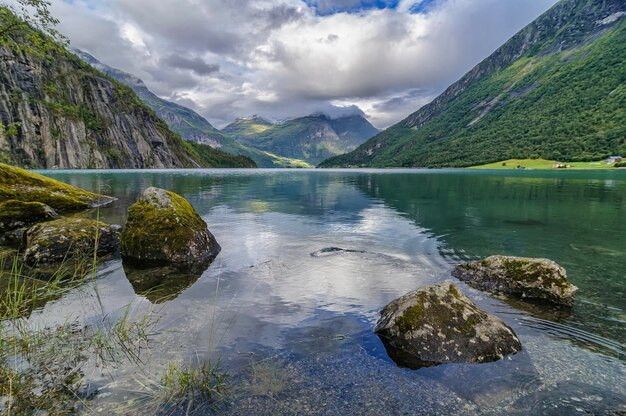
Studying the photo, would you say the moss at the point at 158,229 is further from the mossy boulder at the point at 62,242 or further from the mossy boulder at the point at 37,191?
the mossy boulder at the point at 37,191

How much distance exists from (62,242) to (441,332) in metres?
15.6

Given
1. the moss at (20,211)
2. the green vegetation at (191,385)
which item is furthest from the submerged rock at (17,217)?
the green vegetation at (191,385)

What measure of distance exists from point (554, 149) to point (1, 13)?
24949 centimetres

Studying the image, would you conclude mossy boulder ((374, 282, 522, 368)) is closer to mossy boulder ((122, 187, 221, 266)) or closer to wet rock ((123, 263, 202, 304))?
wet rock ((123, 263, 202, 304))

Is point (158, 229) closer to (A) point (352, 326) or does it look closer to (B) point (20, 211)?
(A) point (352, 326)

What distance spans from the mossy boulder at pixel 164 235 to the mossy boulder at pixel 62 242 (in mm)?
1405

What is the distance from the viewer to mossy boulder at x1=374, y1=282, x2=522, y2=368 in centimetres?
728

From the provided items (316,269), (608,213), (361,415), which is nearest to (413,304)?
(361,415)

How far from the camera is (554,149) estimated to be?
199125 millimetres

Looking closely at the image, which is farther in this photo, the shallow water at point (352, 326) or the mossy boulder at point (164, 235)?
the mossy boulder at point (164, 235)

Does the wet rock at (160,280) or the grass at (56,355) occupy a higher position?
the grass at (56,355)

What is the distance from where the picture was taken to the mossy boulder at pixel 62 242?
13.4m

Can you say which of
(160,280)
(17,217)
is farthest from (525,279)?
(17,217)

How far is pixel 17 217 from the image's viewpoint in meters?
18.6
